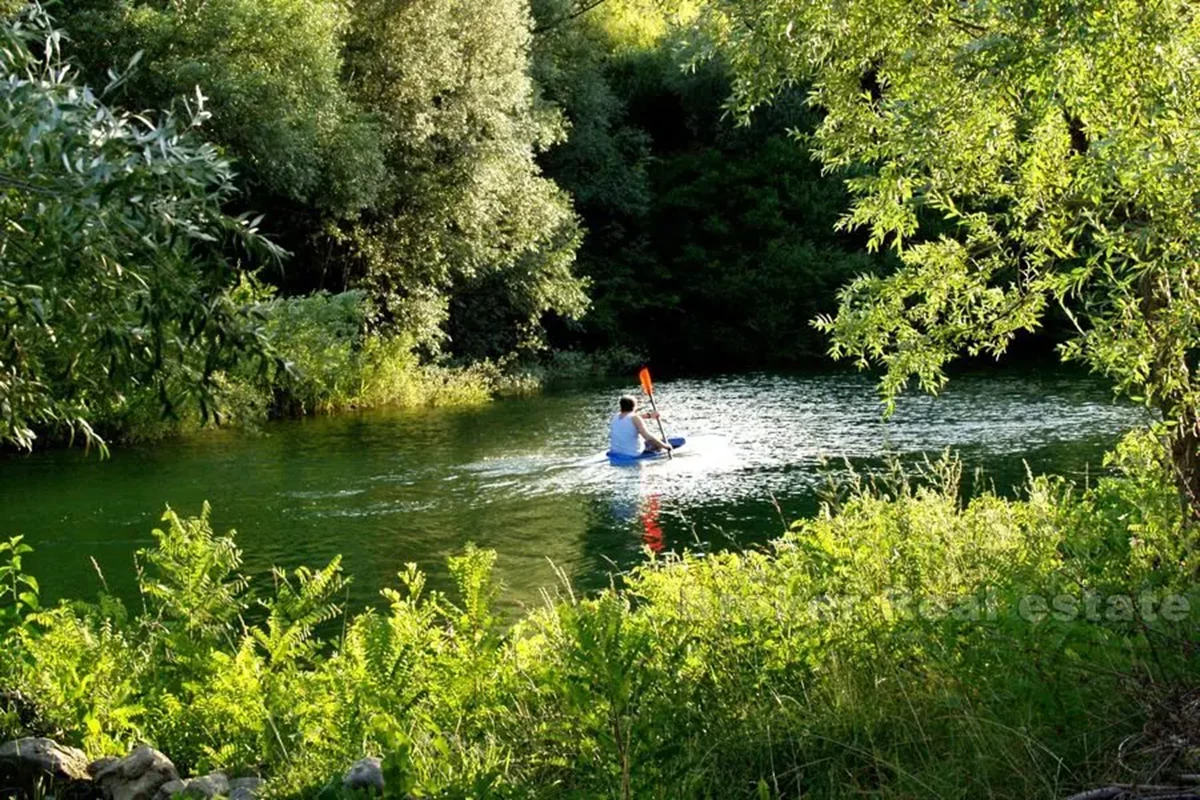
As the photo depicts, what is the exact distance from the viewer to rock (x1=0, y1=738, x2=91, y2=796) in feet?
17.3

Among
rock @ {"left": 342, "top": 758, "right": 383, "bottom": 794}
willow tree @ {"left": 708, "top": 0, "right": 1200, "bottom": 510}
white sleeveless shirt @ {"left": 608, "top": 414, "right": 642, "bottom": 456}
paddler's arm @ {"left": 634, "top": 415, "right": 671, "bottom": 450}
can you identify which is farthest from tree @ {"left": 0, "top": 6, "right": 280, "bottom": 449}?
white sleeveless shirt @ {"left": 608, "top": 414, "right": 642, "bottom": 456}

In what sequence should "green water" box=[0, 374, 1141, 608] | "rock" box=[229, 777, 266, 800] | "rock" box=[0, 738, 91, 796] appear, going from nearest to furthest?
"rock" box=[229, 777, 266, 800]
"rock" box=[0, 738, 91, 796]
"green water" box=[0, 374, 1141, 608]

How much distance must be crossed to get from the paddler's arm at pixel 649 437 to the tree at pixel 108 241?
14317 millimetres

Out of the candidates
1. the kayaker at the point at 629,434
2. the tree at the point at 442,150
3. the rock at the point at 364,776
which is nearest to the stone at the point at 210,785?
the rock at the point at 364,776

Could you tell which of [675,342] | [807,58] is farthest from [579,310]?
[807,58]

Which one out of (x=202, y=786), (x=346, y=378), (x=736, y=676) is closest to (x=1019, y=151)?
(x=736, y=676)

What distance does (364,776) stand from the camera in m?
4.53

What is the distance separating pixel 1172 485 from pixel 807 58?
A: 2822 mm

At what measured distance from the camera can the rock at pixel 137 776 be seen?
5.13m

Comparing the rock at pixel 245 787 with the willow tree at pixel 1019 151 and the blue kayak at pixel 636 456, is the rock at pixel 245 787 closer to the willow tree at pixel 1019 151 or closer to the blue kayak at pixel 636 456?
the willow tree at pixel 1019 151

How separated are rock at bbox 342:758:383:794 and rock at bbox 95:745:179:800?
1.01 m

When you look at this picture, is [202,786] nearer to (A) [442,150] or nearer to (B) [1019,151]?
(B) [1019,151]

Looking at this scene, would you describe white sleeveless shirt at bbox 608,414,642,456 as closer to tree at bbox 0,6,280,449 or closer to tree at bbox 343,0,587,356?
tree at bbox 343,0,587,356

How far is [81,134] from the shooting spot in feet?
11.5
